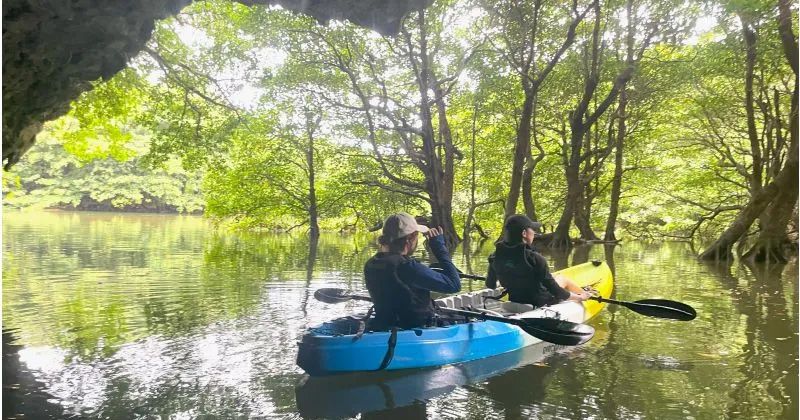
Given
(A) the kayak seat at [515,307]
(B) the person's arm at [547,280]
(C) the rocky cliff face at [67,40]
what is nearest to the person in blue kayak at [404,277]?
(B) the person's arm at [547,280]

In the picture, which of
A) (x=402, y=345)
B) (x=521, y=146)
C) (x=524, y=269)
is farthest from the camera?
(x=521, y=146)

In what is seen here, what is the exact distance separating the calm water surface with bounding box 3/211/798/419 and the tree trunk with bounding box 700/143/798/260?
488 centimetres

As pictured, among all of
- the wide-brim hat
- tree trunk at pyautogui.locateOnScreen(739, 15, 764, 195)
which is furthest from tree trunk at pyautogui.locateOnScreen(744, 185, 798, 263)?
the wide-brim hat

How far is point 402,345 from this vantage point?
→ 460 centimetres

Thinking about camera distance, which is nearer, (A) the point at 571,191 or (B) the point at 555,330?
(B) the point at 555,330

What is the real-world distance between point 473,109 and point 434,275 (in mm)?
15821

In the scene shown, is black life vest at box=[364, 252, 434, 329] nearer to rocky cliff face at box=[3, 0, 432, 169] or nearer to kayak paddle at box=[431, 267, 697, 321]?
kayak paddle at box=[431, 267, 697, 321]

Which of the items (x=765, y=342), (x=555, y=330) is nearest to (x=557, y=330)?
(x=555, y=330)

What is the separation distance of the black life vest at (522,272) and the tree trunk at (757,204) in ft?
34.2

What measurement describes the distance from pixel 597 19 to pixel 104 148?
15.6 meters

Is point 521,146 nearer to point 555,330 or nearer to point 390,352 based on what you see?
point 555,330

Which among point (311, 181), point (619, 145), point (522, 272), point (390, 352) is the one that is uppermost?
point (619, 145)

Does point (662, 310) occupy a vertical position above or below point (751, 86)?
below

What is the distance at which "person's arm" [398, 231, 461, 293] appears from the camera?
176 inches
